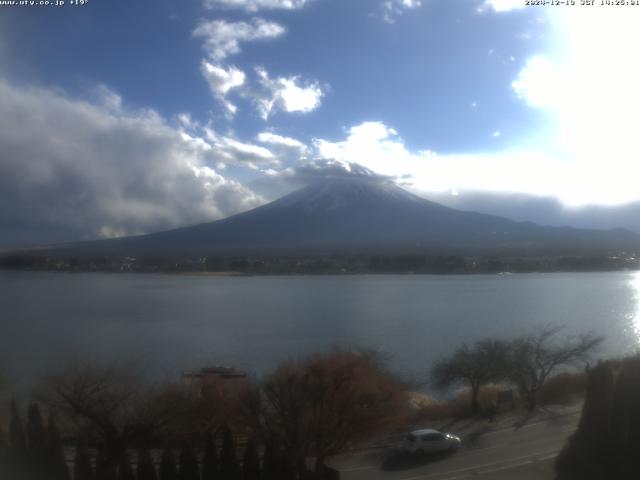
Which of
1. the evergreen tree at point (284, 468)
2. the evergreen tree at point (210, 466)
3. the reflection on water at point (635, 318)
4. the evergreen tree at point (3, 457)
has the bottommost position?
the reflection on water at point (635, 318)

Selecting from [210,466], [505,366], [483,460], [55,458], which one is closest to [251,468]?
[210,466]

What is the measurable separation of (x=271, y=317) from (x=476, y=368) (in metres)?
8.26

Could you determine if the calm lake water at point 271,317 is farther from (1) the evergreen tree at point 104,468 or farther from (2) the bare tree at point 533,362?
(1) the evergreen tree at point 104,468

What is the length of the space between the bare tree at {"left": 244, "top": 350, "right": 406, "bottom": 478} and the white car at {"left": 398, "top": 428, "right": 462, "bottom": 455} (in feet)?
1.18

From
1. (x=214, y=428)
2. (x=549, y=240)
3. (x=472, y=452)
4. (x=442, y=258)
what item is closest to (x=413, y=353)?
(x=472, y=452)

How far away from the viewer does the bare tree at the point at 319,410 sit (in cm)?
406

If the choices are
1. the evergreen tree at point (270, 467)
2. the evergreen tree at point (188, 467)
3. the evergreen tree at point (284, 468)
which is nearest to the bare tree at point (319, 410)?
the evergreen tree at point (284, 468)

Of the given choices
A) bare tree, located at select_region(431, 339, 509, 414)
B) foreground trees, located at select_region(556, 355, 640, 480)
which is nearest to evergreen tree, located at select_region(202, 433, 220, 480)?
foreground trees, located at select_region(556, 355, 640, 480)

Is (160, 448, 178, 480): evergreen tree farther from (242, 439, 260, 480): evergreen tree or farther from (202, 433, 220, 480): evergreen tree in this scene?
(242, 439, 260, 480): evergreen tree

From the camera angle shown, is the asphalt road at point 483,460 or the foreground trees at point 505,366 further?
the foreground trees at point 505,366

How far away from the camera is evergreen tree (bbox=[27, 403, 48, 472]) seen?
11.6ft

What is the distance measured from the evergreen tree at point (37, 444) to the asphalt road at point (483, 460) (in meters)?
1.91

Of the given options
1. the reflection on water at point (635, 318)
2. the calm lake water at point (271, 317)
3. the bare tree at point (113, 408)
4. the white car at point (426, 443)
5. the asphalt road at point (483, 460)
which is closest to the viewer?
the asphalt road at point (483, 460)

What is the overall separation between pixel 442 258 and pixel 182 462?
22531mm
